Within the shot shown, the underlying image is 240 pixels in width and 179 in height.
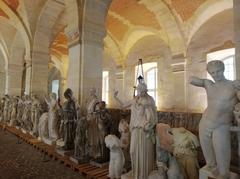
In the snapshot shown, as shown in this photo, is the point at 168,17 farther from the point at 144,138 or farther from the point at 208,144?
the point at 208,144

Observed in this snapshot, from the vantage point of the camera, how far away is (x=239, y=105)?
197 cm

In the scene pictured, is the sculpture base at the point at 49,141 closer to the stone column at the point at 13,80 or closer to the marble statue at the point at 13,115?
the marble statue at the point at 13,115

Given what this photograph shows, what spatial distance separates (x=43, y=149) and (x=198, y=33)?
794cm

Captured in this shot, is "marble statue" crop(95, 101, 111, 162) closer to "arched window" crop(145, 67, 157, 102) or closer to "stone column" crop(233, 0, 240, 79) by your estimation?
"stone column" crop(233, 0, 240, 79)

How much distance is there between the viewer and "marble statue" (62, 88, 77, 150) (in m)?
4.43

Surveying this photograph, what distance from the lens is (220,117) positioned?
2064 millimetres

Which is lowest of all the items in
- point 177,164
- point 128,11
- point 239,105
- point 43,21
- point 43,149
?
point 43,149

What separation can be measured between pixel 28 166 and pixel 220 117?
3.60m

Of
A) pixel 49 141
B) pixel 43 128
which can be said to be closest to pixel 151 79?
pixel 43 128

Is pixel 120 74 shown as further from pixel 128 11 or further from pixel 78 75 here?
pixel 78 75

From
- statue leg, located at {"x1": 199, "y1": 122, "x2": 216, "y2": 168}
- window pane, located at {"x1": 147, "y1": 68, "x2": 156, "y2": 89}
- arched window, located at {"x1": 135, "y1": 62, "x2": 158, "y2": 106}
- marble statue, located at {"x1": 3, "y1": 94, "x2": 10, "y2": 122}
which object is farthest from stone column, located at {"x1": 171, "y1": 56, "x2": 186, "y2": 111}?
marble statue, located at {"x1": 3, "y1": 94, "x2": 10, "y2": 122}

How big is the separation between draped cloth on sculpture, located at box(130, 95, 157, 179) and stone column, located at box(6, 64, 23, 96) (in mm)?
11470

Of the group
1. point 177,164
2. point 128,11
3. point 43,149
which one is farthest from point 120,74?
point 177,164

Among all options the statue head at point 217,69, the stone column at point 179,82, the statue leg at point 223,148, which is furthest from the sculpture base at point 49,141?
the stone column at point 179,82
